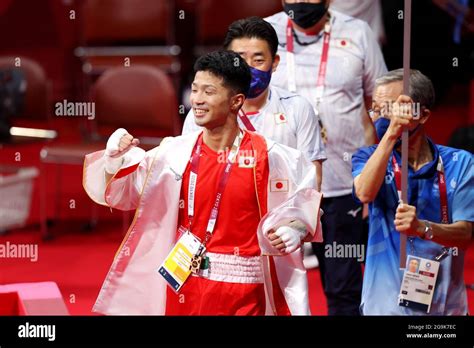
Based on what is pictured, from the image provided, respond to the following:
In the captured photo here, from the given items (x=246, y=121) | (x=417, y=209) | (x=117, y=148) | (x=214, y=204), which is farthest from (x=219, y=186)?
(x=417, y=209)

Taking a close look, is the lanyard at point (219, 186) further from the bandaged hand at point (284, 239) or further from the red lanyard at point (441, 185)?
the red lanyard at point (441, 185)

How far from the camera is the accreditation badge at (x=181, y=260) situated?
3799mm

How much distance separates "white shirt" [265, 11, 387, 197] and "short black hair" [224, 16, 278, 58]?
0.50 meters

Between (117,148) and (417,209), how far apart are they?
3.36ft

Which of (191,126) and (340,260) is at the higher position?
(191,126)

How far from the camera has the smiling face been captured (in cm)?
379

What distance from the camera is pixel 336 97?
4.76m

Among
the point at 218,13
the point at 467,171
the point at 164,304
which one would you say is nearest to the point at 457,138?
the point at 218,13

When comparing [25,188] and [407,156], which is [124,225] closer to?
[25,188]

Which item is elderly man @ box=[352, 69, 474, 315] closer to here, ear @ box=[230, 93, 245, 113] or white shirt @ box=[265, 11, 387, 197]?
ear @ box=[230, 93, 245, 113]

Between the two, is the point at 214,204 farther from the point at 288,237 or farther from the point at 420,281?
the point at 420,281

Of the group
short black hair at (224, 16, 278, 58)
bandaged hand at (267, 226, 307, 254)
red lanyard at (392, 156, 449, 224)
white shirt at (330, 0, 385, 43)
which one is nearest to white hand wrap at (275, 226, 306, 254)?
bandaged hand at (267, 226, 307, 254)

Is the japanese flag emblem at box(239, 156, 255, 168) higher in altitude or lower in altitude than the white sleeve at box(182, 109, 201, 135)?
lower
